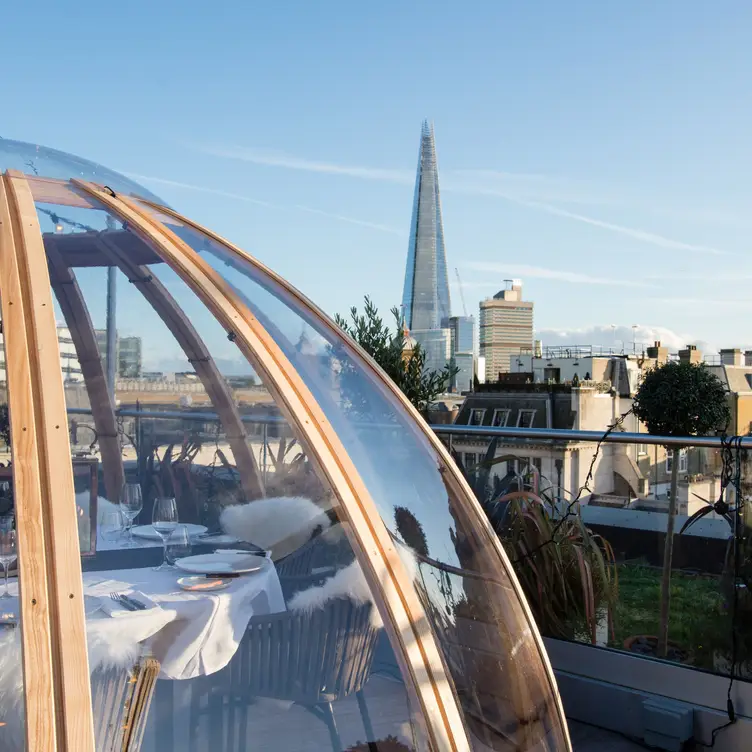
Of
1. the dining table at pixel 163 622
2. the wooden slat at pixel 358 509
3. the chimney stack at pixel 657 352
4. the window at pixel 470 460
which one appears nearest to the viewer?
the dining table at pixel 163 622

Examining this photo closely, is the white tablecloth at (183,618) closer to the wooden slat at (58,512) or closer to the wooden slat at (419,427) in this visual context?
the wooden slat at (58,512)

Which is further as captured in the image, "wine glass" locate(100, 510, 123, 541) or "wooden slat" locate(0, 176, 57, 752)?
"wine glass" locate(100, 510, 123, 541)

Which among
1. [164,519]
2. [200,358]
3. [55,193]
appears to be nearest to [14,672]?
[164,519]

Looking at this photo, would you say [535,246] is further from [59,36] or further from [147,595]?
[147,595]

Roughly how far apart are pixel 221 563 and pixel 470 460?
2.37 metres

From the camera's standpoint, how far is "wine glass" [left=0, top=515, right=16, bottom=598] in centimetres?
166

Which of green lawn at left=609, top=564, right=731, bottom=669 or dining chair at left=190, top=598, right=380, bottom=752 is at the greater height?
dining chair at left=190, top=598, right=380, bottom=752

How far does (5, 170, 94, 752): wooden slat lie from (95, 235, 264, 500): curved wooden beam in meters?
0.28

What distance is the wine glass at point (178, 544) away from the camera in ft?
6.69

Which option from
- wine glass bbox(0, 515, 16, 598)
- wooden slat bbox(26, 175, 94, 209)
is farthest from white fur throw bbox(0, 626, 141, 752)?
wooden slat bbox(26, 175, 94, 209)

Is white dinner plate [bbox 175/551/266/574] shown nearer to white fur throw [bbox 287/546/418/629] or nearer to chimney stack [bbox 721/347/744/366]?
white fur throw [bbox 287/546/418/629]

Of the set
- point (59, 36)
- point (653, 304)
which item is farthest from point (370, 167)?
point (59, 36)

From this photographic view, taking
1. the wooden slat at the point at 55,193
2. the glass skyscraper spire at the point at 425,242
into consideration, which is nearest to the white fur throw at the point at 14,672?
the wooden slat at the point at 55,193

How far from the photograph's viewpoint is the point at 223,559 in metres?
2.04
